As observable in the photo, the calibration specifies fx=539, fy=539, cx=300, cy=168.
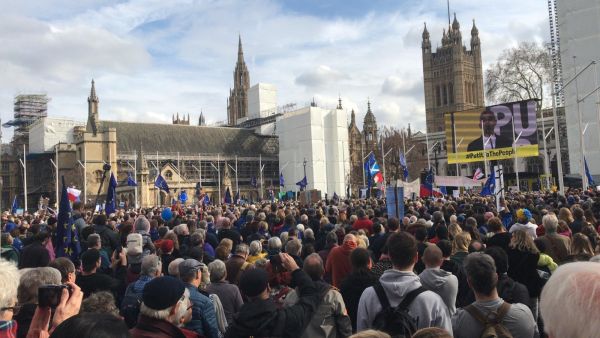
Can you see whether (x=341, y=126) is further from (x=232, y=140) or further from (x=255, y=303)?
(x=255, y=303)

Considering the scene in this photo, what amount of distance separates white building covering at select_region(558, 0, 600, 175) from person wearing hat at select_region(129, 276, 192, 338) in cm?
3547

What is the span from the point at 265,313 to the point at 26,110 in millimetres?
81143

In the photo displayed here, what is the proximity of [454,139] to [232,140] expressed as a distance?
48463mm

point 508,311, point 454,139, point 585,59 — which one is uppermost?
point 585,59

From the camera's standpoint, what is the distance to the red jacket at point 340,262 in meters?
7.09

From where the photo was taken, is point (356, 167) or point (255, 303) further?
point (356, 167)

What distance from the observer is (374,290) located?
4.40 metres

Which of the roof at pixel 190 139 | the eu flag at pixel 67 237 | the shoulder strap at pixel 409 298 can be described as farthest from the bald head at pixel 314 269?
the roof at pixel 190 139

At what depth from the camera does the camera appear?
10.9 ft

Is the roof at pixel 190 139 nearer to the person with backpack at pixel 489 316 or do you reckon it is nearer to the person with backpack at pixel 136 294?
the person with backpack at pixel 136 294

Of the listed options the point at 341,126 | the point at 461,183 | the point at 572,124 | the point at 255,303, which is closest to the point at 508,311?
the point at 255,303

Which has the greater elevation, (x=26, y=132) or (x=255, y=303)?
Result: (x=26, y=132)

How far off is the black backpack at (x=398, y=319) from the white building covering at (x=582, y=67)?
34405 millimetres

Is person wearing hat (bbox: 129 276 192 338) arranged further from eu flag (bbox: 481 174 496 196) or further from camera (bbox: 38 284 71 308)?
eu flag (bbox: 481 174 496 196)
